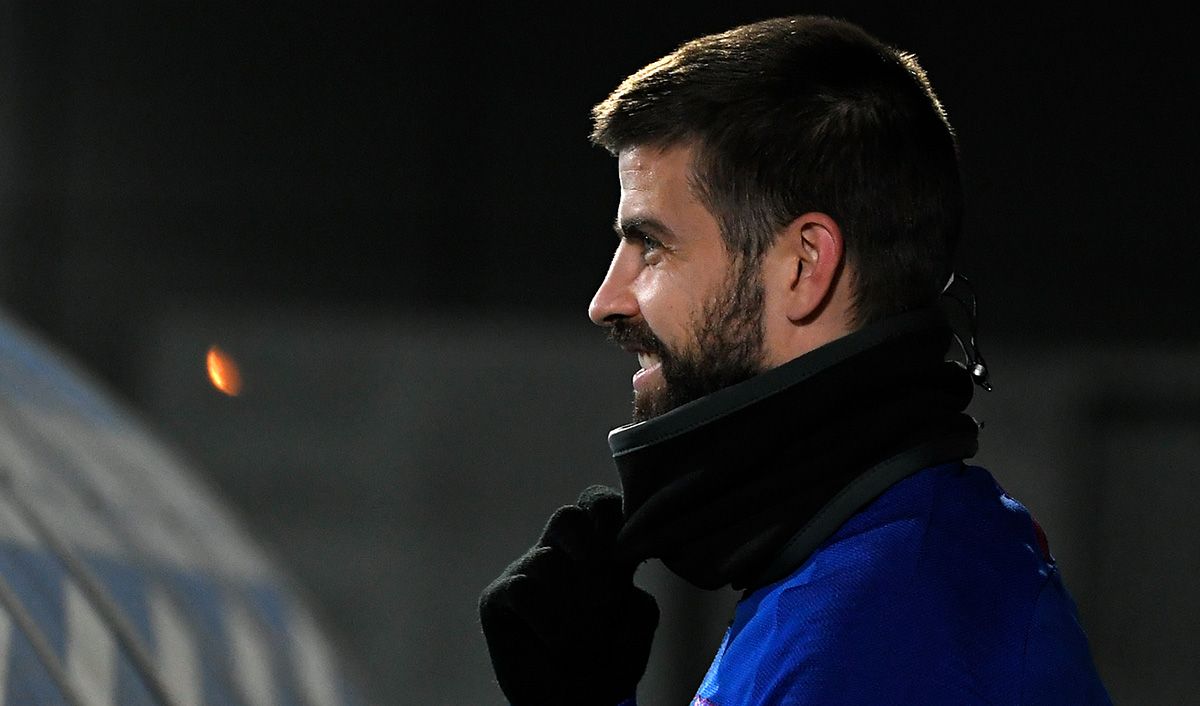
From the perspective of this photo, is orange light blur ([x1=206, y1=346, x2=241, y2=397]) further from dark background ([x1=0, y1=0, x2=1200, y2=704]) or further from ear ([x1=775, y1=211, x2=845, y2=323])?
ear ([x1=775, y1=211, x2=845, y2=323])

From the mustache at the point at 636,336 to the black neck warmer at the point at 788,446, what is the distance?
2.3 inches

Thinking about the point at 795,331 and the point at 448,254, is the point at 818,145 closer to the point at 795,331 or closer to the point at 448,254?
the point at 795,331

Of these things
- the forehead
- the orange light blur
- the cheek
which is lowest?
the cheek

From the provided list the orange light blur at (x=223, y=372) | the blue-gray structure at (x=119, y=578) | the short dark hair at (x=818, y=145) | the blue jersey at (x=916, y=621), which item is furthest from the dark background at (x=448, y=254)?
the blue jersey at (x=916, y=621)

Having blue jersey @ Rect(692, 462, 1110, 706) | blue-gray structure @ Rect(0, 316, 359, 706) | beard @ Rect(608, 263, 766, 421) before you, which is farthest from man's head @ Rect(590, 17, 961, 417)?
blue-gray structure @ Rect(0, 316, 359, 706)

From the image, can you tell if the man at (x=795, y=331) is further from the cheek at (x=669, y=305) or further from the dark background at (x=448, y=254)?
the dark background at (x=448, y=254)

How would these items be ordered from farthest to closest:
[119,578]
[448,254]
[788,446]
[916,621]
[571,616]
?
[448,254] → [119,578] → [571,616] → [788,446] → [916,621]

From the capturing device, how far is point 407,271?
5363 mm

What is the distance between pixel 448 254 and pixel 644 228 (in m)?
4.26

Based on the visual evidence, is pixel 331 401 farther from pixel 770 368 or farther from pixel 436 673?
pixel 770 368

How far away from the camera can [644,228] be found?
3.80 ft

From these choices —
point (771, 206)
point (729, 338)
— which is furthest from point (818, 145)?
point (729, 338)

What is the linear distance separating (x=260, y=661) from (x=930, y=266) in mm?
1242

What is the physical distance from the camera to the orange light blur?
5242 millimetres
